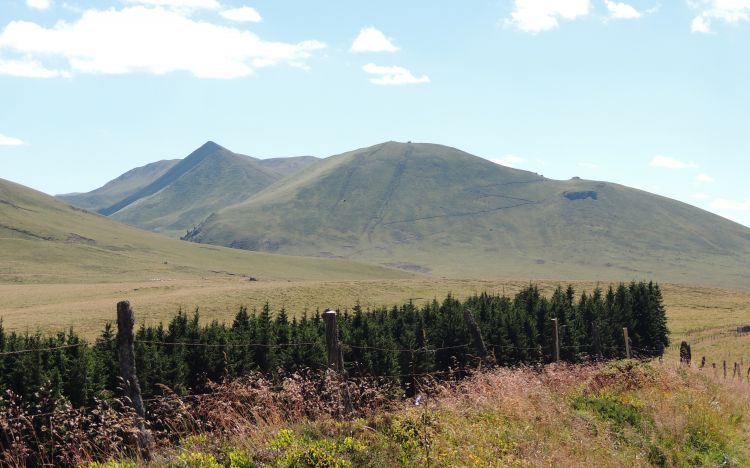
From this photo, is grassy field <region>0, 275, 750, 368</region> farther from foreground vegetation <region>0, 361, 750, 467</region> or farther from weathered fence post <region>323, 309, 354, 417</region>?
weathered fence post <region>323, 309, 354, 417</region>

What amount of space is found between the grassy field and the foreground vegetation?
4389 cm

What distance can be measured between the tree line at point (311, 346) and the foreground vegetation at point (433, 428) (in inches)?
34.4

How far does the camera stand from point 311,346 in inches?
1252

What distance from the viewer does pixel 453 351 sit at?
41531mm

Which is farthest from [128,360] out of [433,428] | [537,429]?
[537,429]

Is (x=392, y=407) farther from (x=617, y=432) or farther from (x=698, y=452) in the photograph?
(x=698, y=452)

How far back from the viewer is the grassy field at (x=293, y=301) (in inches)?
2725

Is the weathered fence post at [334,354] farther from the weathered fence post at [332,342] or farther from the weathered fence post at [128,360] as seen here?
the weathered fence post at [128,360]

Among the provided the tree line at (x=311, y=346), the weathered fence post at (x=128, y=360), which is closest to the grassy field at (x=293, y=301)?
the tree line at (x=311, y=346)

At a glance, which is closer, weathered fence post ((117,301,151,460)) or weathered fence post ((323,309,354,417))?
weathered fence post ((117,301,151,460))

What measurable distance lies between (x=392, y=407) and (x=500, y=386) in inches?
110

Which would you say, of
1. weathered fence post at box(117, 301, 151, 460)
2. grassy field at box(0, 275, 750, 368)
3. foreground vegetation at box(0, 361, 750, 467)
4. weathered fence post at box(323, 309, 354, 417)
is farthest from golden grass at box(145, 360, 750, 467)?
grassy field at box(0, 275, 750, 368)

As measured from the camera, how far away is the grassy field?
6922cm

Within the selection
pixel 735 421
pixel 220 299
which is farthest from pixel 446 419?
pixel 220 299
